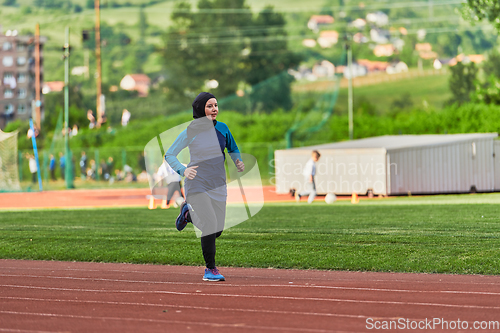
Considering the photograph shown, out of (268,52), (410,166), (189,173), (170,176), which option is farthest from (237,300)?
(268,52)

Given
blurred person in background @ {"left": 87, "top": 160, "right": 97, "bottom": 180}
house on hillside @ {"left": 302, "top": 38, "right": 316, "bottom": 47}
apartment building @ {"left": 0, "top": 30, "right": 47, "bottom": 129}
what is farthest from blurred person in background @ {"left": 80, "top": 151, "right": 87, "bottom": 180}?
house on hillside @ {"left": 302, "top": 38, "right": 316, "bottom": 47}

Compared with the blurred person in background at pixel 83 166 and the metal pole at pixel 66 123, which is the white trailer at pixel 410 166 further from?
the blurred person in background at pixel 83 166

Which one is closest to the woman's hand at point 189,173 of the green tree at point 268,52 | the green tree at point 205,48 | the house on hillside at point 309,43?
the green tree at point 268,52

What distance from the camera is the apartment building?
137 meters

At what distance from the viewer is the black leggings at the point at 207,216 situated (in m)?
8.73

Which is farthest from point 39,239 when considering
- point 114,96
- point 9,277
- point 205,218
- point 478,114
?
point 114,96

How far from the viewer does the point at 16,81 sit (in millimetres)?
142000

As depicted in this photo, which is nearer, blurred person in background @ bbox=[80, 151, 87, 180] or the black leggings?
the black leggings

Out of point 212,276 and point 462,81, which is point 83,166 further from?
point 462,81

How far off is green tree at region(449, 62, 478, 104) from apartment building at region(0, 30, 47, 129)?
76836 mm

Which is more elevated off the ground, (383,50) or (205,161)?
(383,50)

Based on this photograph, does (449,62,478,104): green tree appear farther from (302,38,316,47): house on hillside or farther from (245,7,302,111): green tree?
(302,38,316,47): house on hillside

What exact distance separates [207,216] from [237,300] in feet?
4.67

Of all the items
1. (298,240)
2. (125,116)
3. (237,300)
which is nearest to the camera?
(237,300)
